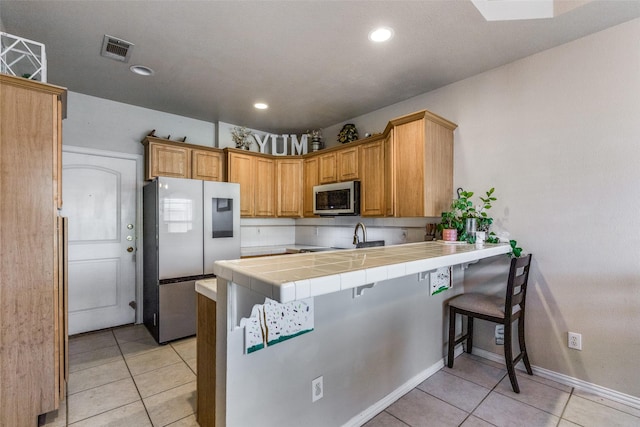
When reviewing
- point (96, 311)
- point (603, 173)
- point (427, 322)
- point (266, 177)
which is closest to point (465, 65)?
point (603, 173)

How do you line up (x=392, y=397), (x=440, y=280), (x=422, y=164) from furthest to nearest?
1. (x=422, y=164)
2. (x=440, y=280)
3. (x=392, y=397)

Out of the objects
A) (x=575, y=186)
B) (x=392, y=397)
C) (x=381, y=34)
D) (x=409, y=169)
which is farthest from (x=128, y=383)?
(x=575, y=186)

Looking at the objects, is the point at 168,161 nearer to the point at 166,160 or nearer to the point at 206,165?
the point at 166,160

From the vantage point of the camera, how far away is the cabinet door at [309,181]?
13.8 ft

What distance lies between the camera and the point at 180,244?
3137 mm

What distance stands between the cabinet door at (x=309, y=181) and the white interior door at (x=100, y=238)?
221 centimetres

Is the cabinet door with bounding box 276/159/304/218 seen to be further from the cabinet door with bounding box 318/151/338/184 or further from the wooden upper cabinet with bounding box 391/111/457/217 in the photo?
the wooden upper cabinet with bounding box 391/111/457/217

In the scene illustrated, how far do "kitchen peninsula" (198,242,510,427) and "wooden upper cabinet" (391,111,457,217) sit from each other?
28.4 inches

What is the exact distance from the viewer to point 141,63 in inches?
103

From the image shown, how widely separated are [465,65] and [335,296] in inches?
93.0

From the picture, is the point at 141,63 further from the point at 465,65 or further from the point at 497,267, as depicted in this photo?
the point at 497,267

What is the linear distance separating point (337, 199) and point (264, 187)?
1185mm

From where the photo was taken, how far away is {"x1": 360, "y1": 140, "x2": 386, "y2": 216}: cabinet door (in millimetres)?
3316

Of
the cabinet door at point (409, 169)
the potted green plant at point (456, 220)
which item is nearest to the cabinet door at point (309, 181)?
the cabinet door at point (409, 169)
